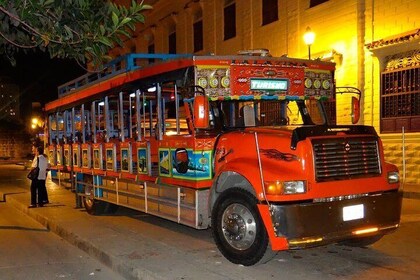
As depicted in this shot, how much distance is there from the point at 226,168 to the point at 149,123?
2.89 m

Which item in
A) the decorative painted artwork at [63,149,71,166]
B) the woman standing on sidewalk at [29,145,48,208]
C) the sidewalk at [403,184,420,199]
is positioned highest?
the decorative painted artwork at [63,149,71,166]

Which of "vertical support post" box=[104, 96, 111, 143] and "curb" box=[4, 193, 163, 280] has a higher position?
"vertical support post" box=[104, 96, 111, 143]

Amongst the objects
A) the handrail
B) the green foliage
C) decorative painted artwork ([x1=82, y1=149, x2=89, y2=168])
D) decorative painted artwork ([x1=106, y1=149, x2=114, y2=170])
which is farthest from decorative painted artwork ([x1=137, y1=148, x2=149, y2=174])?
the green foliage

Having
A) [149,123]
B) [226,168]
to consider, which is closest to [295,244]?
[226,168]

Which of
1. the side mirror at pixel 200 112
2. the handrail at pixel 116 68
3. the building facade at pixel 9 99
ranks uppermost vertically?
the building facade at pixel 9 99

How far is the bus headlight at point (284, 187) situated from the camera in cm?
588

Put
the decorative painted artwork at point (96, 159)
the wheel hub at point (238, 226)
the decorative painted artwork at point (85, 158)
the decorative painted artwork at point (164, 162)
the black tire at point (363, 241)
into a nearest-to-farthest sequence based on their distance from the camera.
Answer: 1. the wheel hub at point (238, 226)
2. the black tire at point (363, 241)
3. the decorative painted artwork at point (164, 162)
4. the decorative painted artwork at point (96, 159)
5. the decorative painted artwork at point (85, 158)

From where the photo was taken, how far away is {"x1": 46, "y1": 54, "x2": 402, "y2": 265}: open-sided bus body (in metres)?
6.00

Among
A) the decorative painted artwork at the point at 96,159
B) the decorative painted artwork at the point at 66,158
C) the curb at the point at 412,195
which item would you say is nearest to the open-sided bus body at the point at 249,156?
the decorative painted artwork at the point at 96,159

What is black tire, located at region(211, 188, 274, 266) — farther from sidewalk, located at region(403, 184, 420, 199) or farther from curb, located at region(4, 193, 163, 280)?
sidewalk, located at region(403, 184, 420, 199)

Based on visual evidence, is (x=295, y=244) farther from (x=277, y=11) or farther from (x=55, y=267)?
(x=277, y=11)

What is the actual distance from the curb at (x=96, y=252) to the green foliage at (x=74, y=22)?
2812mm

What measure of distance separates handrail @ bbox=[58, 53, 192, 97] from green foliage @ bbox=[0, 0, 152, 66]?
2.27m

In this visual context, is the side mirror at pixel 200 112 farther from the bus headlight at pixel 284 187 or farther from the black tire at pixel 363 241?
the black tire at pixel 363 241
